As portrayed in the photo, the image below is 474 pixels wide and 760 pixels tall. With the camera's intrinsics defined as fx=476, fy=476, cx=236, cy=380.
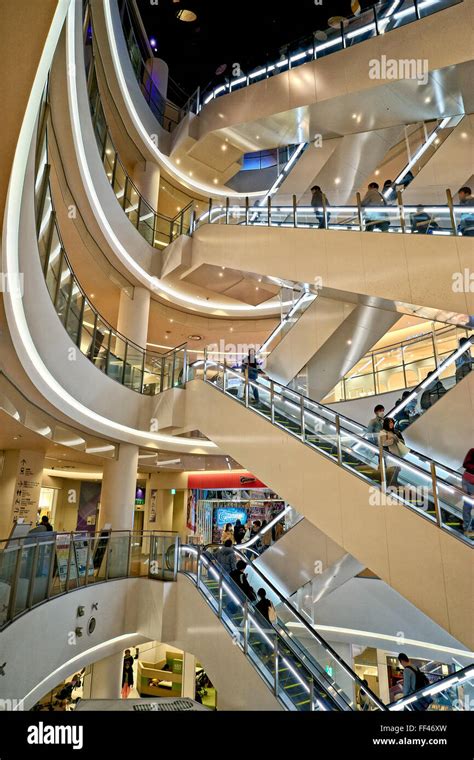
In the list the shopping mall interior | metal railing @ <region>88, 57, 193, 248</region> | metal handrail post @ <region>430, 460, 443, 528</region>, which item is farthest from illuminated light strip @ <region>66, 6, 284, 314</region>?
metal handrail post @ <region>430, 460, 443, 528</region>

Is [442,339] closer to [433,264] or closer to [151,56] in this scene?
[433,264]

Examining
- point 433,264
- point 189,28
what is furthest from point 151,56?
point 433,264

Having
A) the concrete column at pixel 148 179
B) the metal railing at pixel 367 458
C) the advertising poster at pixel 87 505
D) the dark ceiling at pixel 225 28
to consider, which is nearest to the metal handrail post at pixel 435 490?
the metal railing at pixel 367 458

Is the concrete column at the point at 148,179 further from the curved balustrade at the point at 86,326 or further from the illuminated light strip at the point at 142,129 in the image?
the curved balustrade at the point at 86,326

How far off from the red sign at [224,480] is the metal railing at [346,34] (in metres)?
11.6

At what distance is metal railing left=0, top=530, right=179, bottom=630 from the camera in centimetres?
520

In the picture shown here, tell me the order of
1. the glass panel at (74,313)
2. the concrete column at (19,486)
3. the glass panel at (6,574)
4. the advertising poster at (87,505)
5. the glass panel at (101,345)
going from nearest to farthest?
the glass panel at (6,574) < the glass panel at (74,313) < the glass panel at (101,345) < the concrete column at (19,486) < the advertising poster at (87,505)

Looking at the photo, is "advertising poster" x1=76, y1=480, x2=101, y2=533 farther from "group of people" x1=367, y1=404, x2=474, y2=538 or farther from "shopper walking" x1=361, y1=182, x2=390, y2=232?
"shopper walking" x1=361, y1=182, x2=390, y2=232

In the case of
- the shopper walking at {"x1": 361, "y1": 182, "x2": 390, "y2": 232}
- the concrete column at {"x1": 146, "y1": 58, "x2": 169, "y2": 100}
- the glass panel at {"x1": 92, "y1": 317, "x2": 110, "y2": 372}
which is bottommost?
the glass panel at {"x1": 92, "y1": 317, "x2": 110, "y2": 372}

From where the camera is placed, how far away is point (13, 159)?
271 cm

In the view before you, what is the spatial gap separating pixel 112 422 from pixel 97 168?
521cm

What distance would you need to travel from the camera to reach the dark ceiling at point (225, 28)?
1533 centimetres

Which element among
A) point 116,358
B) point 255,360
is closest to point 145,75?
point 116,358

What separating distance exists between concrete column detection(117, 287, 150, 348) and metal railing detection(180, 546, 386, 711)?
620 centimetres
